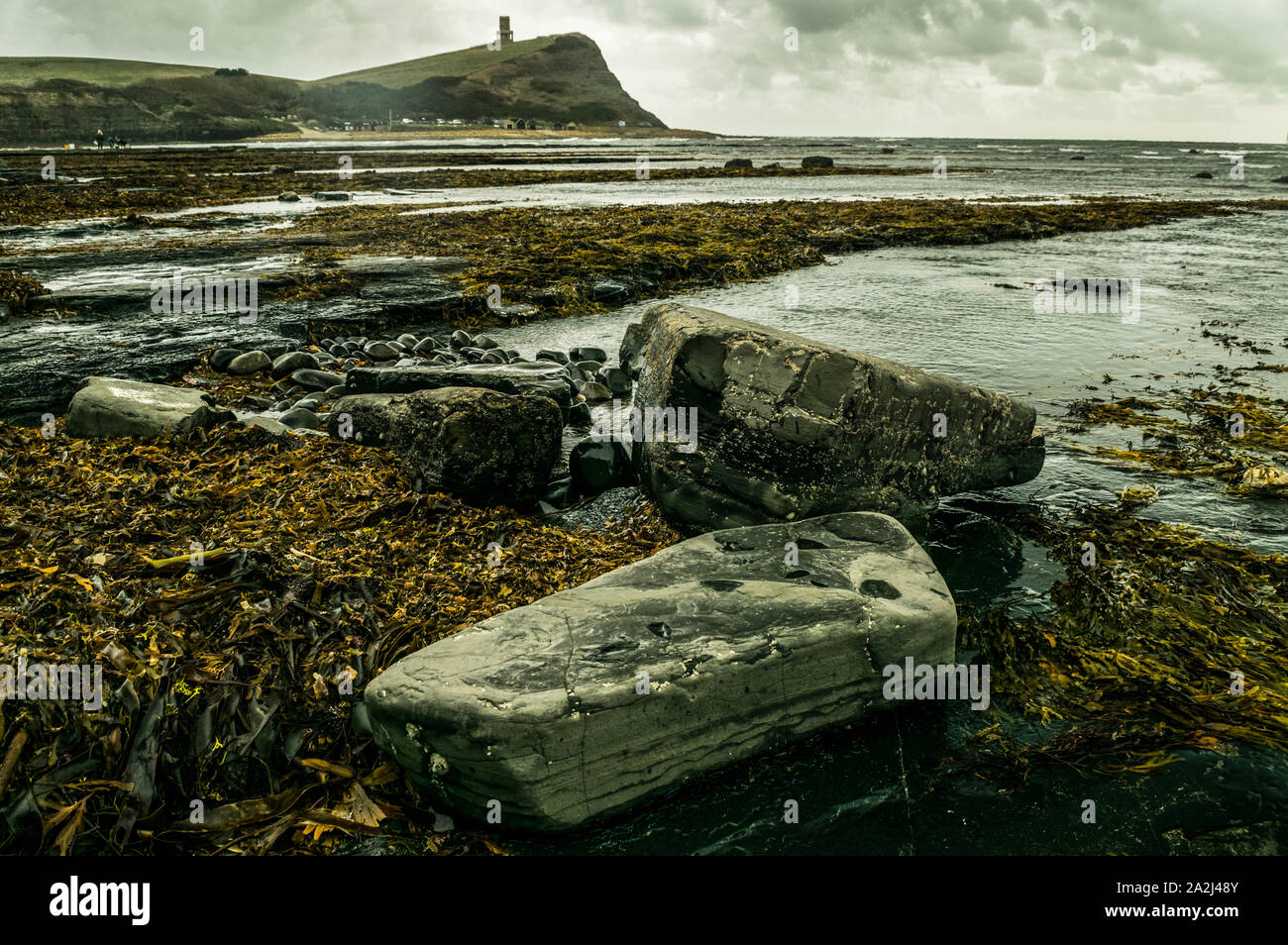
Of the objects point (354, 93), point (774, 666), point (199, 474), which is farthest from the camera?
point (354, 93)

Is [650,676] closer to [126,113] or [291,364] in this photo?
[291,364]

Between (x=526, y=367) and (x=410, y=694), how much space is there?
418 centimetres

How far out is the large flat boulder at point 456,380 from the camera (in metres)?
5.31

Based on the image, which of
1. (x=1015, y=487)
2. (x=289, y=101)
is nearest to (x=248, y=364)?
(x=1015, y=487)

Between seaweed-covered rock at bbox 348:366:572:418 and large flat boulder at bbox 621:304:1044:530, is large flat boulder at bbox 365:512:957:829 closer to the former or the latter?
large flat boulder at bbox 621:304:1044:530

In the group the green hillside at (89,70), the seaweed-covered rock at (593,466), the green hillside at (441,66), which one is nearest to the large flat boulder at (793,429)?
the seaweed-covered rock at (593,466)

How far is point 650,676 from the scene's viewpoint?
2.51 m

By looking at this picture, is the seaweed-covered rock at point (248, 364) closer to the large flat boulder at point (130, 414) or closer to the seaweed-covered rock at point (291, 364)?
the seaweed-covered rock at point (291, 364)

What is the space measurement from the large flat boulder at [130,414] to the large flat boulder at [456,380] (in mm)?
984

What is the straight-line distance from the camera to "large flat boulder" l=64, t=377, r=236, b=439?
473 cm

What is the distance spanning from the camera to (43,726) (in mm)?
2502

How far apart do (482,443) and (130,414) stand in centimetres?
241

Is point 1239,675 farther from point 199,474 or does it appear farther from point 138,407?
point 138,407
